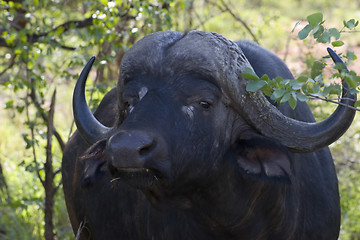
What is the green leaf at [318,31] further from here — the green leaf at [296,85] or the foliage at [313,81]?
the green leaf at [296,85]

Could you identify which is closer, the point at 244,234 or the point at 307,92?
the point at 307,92

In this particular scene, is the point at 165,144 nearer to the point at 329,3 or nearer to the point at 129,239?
the point at 129,239

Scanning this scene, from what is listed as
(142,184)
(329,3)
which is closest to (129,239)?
(142,184)

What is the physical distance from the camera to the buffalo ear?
9.67 feet

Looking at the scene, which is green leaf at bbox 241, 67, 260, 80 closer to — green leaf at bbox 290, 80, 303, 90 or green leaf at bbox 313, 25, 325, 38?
green leaf at bbox 290, 80, 303, 90

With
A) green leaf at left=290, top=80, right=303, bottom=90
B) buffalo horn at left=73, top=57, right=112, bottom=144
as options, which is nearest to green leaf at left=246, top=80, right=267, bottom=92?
green leaf at left=290, top=80, right=303, bottom=90

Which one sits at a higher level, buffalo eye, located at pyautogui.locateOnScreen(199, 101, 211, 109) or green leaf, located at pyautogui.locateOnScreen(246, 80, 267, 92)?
green leaf, located at pyautogui.locateOnScreen(246, 80, 267, 92)

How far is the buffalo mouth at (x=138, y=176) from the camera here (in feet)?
9.05

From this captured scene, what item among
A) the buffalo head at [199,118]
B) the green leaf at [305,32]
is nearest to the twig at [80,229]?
the buffalo head at [199,118]

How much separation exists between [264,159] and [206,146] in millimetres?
269

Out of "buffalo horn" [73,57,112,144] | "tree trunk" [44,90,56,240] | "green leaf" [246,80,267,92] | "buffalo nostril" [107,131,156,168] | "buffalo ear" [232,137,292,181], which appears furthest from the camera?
"tree trunk" [44,90,56,240]

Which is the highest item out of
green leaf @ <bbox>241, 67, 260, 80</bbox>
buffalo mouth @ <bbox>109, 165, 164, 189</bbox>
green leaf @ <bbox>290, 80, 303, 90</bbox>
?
green leaf @ <bbox>241, 67, 260, 80</bbox>

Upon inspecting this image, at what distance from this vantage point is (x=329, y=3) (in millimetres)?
16891

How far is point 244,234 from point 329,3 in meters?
14.6
